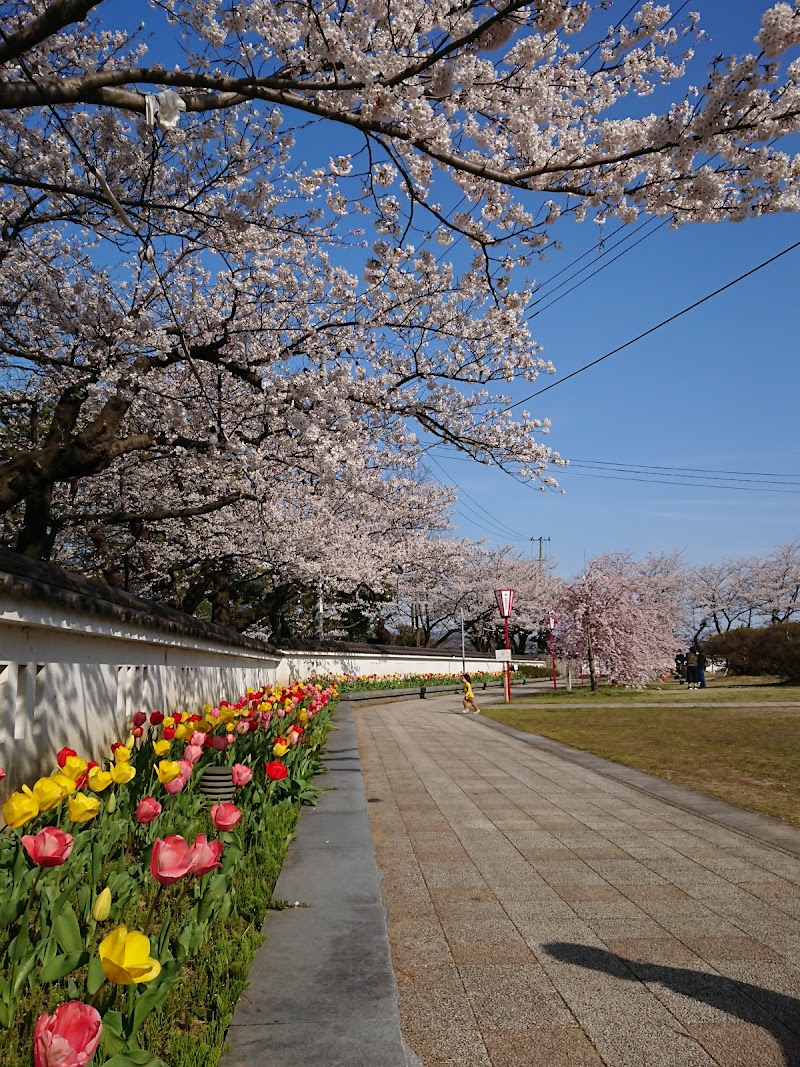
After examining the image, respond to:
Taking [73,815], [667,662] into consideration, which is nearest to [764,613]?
[667,662]

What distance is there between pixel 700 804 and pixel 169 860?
6301 millimetres

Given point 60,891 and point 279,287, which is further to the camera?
point 279,287

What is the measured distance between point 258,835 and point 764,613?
6841 centimetres

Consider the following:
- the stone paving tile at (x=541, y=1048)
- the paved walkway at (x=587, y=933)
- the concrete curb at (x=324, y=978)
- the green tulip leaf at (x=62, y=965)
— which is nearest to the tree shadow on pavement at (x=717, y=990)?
the paved walkway at (x=587, y=933)

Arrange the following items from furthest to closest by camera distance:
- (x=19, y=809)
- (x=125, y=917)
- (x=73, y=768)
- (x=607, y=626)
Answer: (x=607, y=626), (x=125, y=917), (x=73, y=768), (x=19, y=809)

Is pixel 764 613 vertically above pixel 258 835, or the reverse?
pixel 764 613

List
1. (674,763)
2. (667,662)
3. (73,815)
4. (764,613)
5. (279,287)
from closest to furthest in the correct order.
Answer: (73,815), (674,763), (279,287), (667,662), (764,613)

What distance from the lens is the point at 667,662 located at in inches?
1480

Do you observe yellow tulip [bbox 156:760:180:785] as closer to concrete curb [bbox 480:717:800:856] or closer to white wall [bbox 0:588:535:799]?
white wall [bbox 0:588:535:799]

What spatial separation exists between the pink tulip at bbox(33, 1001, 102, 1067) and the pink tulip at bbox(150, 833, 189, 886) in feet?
2.41

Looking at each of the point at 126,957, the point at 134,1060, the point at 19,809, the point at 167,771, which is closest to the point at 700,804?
the point at 167,771

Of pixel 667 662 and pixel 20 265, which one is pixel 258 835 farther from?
pixel 667 662

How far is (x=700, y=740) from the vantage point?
1272 cm

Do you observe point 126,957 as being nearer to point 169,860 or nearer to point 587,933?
point 169,860
